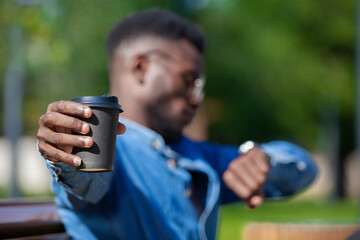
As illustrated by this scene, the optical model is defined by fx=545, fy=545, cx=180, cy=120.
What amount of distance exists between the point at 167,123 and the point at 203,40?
0.58 meters

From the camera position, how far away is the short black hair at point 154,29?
2664mm

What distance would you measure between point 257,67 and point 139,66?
18690mm

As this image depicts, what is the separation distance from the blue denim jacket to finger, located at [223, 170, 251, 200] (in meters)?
0.31

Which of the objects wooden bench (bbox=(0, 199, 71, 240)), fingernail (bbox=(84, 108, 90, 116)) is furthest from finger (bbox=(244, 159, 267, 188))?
fingernail (bbox=(84, 108, 90, 116))

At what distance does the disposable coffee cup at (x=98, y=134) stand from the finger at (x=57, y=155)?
0.06 feet

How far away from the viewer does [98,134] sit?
59.0 inches

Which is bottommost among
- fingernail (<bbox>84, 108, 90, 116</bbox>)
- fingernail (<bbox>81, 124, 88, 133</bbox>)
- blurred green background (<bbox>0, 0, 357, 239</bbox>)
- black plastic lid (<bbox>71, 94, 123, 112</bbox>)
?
blurred green background (<bbox>0, 0, 357, 239</bbox>)

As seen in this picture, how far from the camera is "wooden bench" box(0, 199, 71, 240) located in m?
2.06

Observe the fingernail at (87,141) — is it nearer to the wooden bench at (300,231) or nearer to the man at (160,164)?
the man at (160,164)

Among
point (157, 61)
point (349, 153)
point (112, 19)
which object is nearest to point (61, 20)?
point (112, 19)

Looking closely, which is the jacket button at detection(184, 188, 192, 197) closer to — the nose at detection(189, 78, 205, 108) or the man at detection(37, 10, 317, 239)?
the man at detection(37, 10, 317, 239)

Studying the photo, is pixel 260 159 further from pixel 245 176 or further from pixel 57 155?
pixel 57 155

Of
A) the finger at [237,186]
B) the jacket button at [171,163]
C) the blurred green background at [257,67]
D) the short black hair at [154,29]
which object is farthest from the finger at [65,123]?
the blurred green background at [257,67]

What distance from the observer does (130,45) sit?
265 cm
